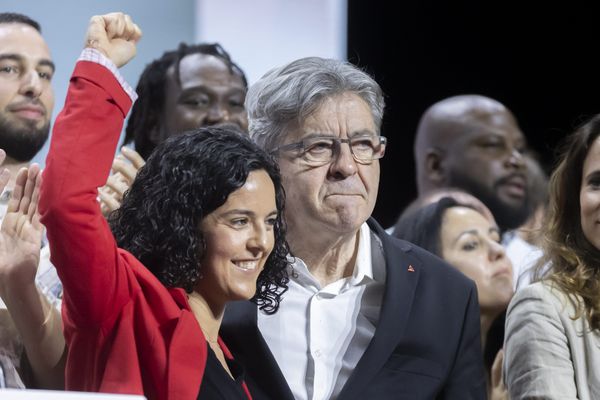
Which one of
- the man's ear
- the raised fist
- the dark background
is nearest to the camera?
the raised fist

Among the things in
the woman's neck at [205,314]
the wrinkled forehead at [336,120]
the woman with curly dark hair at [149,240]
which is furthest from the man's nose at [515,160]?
the woman's neck at [205,314]

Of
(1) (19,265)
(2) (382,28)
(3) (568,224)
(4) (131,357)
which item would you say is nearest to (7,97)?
(1) (19,265)

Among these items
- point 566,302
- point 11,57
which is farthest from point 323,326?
point 11,57

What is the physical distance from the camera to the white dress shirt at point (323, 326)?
261 centimetres

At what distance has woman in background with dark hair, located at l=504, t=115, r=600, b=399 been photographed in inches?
107

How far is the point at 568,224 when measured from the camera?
2.98 metres

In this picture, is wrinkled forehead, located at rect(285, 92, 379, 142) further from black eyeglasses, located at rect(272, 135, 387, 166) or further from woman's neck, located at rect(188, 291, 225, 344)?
woman's neck, located at rect(188, 291, 225, 344)

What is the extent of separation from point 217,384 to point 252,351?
1.25ft

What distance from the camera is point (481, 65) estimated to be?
19.0 feet

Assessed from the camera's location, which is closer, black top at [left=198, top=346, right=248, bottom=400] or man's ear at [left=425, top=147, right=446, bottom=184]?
black top at [left=198, top=346, right=248, bottom=400]

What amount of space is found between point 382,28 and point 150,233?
11.6 ft

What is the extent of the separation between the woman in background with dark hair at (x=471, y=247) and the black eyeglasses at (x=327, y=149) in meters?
0.97

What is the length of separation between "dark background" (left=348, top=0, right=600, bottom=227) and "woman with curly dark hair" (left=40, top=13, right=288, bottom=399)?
3341mm

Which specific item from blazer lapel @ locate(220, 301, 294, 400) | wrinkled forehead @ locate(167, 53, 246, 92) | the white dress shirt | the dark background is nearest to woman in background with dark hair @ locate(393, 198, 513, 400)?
wrinkled forehead @ locate(167, 53, 246, 92)
